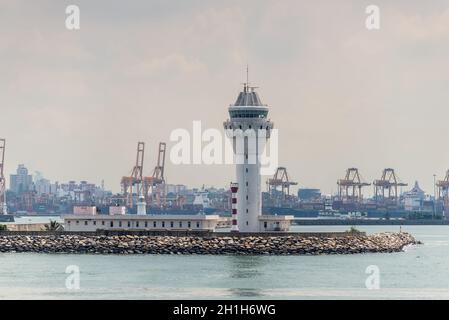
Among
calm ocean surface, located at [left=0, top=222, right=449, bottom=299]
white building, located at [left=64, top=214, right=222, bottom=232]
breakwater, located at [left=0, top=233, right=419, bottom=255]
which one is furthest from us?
white building, located at [left=64, top=214, right=222, bottom=232]

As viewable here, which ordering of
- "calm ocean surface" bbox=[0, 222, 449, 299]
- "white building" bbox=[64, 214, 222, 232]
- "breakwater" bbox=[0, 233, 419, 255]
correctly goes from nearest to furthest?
"calm ocean surface" bbox=[0, 222, 449, 299] < "breakwater" bbox=[0, 233, 419, 255] < "white building" bbox=[64, 214, 222, 232]

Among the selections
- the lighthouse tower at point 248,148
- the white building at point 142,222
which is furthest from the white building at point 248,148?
the white building at point 142,222

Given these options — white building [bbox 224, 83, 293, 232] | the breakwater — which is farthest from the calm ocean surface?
white building [bbox 224, 83, 293, 232]

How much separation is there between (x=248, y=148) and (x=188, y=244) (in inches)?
286

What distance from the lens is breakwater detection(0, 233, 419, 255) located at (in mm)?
96750

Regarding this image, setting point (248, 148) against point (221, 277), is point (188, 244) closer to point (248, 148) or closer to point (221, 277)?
point (248, 148)

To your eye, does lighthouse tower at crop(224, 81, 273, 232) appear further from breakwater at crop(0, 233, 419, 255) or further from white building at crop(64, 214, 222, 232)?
white building at crop(64, 214, 222, 232)

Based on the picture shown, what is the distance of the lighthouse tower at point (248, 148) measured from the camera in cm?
9744

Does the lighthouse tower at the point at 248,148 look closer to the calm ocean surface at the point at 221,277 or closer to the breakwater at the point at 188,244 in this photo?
the breakwater at the point at 188,244

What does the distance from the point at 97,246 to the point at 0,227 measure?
1157 centimetres

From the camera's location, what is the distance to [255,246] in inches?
3792

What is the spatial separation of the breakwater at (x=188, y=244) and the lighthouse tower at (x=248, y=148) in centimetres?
174
